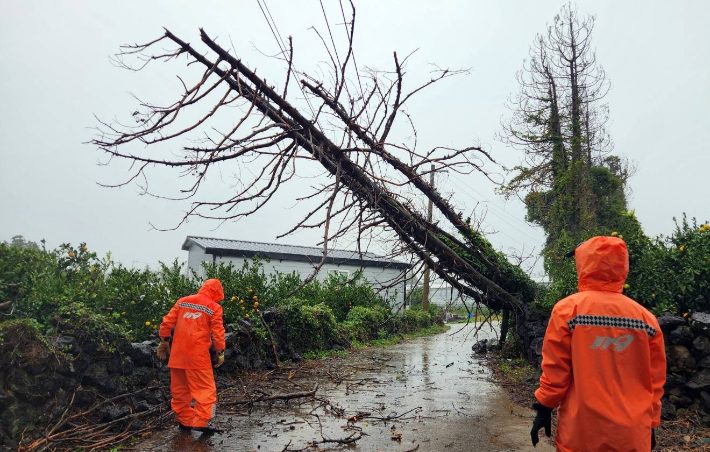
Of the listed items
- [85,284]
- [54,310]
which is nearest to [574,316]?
[54,310]

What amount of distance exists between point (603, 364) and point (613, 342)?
0.51 feet

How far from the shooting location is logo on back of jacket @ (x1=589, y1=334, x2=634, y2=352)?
3.06m

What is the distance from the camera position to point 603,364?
3.05 meters

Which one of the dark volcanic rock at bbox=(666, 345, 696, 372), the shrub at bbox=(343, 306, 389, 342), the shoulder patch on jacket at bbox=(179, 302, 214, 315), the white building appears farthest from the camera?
the white building

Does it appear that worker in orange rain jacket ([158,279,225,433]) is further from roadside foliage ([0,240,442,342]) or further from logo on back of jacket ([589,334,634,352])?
logo on back of jacket ([589,334,634,352])

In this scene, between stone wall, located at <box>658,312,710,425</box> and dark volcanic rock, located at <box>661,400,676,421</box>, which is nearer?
stone wall, located at <box>658,312,710,425</box>

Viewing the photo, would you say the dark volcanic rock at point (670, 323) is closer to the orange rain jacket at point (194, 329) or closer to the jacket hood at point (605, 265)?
the jacket hood at point (605, 265)

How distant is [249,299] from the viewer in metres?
11.1

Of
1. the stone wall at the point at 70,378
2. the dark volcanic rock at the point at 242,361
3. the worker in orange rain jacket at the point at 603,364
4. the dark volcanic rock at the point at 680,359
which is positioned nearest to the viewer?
the worker in orange rain jacket at the point at 603,364

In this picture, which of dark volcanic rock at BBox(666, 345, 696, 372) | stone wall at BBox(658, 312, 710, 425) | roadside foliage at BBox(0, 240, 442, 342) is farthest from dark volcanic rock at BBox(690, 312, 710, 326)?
roadside foliage at BBox(0, 240, 442, 342)

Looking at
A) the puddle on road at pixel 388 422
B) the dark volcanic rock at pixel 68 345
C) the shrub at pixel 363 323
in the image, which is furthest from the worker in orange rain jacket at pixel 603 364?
A: the shrub at pixel 363 323

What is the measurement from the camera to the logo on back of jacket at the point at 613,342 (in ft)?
10.0

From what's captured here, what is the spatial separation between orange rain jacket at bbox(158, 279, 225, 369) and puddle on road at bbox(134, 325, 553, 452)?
0.90 metres

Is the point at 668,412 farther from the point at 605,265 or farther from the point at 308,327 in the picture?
the point at 308,327
